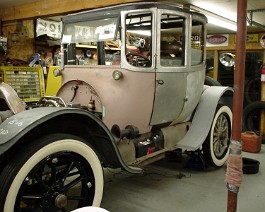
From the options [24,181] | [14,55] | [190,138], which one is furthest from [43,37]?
[24,181]

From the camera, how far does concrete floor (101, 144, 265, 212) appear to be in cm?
303

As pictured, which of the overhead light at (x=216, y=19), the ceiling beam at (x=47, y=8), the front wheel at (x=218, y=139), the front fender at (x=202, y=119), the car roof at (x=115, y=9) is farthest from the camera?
the overhead light at (x=216, y=19)

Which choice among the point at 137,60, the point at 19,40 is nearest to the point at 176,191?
the point at 137,60

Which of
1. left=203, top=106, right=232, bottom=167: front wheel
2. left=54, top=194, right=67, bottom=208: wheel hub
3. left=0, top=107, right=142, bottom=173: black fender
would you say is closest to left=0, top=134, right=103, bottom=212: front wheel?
left=54, top=194, right=67, bottom=208: wheel hub

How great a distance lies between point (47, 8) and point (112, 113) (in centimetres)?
258

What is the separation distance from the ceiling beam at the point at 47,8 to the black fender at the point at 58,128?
207 centimetres

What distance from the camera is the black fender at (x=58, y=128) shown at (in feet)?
6.41

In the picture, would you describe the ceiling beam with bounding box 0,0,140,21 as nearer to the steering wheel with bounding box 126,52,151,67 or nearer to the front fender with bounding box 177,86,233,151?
Answer: the steering wheel with bounding box 126,52,151,67

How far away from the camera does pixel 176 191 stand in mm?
3426

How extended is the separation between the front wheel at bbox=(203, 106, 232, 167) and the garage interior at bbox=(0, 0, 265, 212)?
0.15 metres

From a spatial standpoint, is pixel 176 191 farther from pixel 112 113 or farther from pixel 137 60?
pixel 137 60

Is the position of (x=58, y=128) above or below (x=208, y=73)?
below

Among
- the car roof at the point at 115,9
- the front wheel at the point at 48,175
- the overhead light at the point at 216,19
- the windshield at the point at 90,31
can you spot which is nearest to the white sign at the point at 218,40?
the overhead light at the point at 216,19

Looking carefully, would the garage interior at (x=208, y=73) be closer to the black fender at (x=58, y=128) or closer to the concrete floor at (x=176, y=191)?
the concrete floor at (x=176, y=191)
